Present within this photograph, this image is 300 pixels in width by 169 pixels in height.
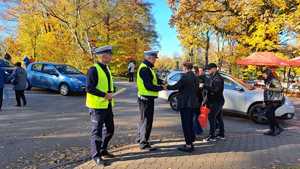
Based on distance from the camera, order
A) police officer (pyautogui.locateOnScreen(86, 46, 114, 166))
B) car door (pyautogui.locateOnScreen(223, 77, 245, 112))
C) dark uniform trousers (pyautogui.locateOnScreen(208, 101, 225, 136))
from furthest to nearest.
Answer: car door (pyautogui.locateOnScreen(223, 77, 245, 112)) → dark uniform trousers (pyautogui.locateOnScreen(208, 101, 225, 136)) → police officer (pyautogui.locateOnScreen(86, 46, 114, 166))

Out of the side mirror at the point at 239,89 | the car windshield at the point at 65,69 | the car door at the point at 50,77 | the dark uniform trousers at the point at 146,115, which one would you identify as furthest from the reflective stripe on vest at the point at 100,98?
the car windshield at the point at 65,69

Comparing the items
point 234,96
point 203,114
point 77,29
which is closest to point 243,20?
point 77,29

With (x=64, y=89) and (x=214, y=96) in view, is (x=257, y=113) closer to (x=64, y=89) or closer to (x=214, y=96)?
(x=214, y=96)

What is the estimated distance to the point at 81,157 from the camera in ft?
22.6

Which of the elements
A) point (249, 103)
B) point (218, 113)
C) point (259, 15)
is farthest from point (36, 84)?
point (259, 15)

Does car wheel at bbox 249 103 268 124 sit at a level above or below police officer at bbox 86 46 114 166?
below

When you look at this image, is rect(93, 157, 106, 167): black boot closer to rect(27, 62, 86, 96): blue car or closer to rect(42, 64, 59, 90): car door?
rect(27, 62, 86, 96): blue car

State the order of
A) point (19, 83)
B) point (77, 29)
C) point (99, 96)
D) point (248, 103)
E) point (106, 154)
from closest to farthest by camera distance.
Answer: point (99, 96), point (106, 154), point (248, 103), point (19, 83), point (77, 29)

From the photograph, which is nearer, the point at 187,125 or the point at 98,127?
the point at 98,127

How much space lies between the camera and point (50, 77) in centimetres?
1756

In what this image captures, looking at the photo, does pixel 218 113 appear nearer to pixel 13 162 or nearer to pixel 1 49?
pixel 13 162

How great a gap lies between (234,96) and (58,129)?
624cm

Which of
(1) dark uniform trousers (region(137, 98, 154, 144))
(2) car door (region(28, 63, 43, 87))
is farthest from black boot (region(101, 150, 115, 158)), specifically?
(2) car door (region(28, 63, 43, 87))

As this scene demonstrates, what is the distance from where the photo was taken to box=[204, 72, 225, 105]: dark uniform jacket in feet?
28.2
